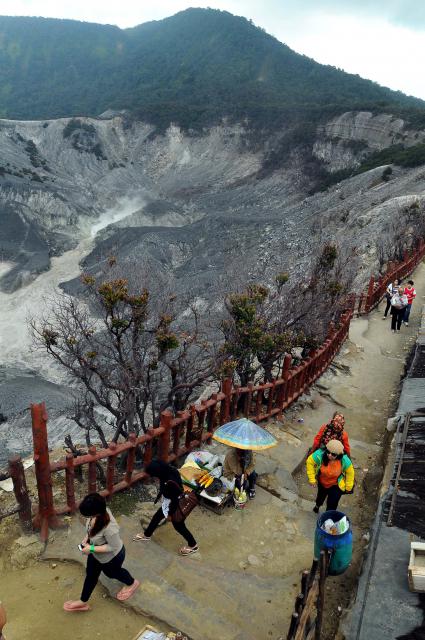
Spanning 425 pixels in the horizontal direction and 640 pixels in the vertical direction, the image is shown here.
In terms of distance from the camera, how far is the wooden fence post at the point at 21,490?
4.54 meters

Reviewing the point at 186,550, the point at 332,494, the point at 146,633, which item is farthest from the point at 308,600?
the point at 332,494

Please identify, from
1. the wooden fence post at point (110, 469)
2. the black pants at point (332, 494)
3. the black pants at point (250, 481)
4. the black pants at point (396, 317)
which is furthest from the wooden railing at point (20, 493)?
the black pants at point (396, 317)

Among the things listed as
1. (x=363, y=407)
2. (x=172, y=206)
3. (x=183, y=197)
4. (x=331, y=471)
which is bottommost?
(x=172, y=206)

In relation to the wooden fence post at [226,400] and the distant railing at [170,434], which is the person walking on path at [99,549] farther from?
the wooden fence post at [226,400]

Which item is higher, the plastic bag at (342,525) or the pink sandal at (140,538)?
the plastic bag at (342,525)

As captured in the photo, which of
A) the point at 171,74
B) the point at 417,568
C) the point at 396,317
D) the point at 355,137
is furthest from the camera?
the point at 171,74

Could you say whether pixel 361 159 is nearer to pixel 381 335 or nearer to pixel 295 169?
pixel 295 169

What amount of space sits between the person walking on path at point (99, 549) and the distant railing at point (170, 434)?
972mm

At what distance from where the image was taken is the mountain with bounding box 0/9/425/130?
2997 inches

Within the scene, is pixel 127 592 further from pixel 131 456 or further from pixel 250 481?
pixel 250 481

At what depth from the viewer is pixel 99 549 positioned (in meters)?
3.84

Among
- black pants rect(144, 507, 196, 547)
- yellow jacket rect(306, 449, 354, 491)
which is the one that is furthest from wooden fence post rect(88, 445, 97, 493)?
yellow jacket rect(306, 449, 354, 491)

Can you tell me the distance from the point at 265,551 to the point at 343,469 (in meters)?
1.23

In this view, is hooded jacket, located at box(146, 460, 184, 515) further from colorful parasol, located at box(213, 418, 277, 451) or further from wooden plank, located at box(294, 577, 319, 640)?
wooden plank, located at box(294, 577, 319, 640)
